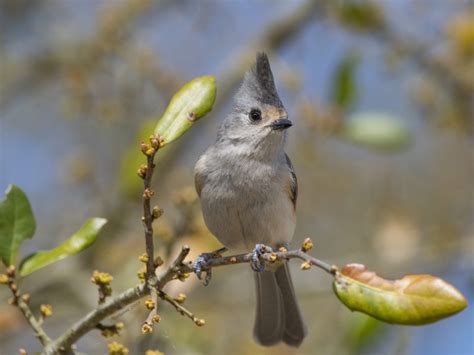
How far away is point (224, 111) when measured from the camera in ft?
16.8

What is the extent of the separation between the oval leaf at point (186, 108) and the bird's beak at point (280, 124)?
0.91 metres

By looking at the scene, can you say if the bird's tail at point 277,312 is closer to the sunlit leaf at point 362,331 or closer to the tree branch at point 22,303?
the sunlit leaf at point 362,331

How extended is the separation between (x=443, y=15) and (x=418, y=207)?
183 cm

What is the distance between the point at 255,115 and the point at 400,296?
1.58 m

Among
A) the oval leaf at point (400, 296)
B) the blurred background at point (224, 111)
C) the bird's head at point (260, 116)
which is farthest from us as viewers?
the blurred background at point (224, 111)

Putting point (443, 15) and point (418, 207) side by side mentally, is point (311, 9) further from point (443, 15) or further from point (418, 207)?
point (418, 207)

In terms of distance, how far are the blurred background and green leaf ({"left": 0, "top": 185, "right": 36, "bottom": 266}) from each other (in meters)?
0.92

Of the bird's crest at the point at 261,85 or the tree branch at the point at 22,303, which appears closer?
the tree branch at the point at 22,303

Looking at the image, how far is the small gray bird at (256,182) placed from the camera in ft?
9.64

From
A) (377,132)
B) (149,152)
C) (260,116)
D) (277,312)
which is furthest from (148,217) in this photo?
(377,132)

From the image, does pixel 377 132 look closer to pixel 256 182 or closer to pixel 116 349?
pixel 256 182

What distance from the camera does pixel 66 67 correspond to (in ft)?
14.6

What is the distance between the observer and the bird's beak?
3002 millimetres

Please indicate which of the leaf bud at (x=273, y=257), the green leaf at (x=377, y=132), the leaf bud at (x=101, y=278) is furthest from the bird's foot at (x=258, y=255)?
the green leaf at (x=377, y=132)
